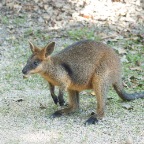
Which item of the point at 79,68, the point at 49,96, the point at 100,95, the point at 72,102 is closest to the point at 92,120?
the point at 100,95

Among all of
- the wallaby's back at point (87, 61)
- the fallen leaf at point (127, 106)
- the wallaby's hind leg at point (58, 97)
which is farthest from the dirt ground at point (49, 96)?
the wallaby's back at point (87, 61)

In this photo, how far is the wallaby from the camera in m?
6.02

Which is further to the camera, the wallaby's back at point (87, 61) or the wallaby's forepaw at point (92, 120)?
the wallaby's back at point (87, 61)

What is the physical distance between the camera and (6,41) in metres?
9.09

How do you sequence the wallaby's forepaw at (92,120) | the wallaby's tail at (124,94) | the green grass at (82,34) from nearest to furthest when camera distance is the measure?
the wallaby's forepaw at (92,120)
the wallaby's tail at (124,94)
the green grass at (82,34)

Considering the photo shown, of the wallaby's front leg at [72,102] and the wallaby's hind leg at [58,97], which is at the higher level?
the wallaby's hind leg at [58,97]

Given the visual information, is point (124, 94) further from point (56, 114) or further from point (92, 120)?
point (56, 114)

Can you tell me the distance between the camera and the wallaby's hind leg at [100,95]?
5989 millimetres

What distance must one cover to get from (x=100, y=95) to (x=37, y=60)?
33.3 inches

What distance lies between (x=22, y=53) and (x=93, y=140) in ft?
11.8

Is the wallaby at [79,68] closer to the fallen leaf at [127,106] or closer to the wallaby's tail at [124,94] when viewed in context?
the wallaby's tail at [124,94]

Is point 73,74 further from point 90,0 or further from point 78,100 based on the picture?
point 90,0

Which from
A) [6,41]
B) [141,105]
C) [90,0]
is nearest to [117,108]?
[141,105]

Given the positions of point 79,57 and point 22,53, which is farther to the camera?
point 22,53
